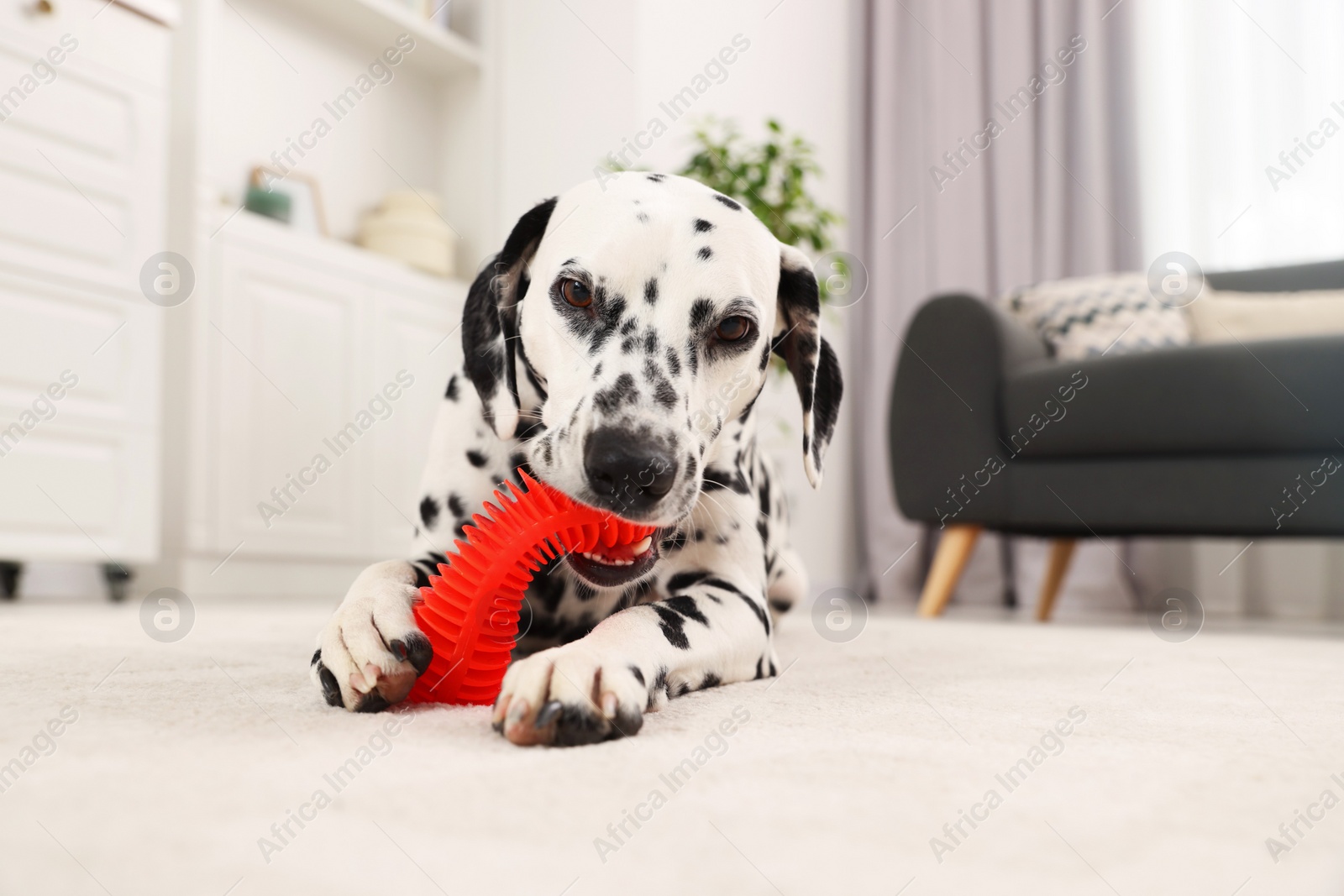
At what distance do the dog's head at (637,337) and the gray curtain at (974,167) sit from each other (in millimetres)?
3837

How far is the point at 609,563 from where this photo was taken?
1185 mm

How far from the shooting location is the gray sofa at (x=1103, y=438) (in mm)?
2766

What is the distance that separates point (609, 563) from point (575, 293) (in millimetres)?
386

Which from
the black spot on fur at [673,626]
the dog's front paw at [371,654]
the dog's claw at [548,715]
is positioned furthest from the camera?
the black spot on fur at [673,626]

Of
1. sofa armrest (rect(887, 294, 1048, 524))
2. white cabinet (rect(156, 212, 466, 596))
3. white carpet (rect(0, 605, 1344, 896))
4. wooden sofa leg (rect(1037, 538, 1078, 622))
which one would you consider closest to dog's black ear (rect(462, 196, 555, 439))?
white carpet (rect(0, 605, 1344, 896))

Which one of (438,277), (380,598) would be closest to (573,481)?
(380,598)

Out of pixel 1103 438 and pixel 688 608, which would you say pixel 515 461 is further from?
pixel 1103 438

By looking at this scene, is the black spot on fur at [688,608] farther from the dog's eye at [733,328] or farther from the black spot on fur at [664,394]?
the dog's eye at [733,328]

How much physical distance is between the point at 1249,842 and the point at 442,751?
62cm

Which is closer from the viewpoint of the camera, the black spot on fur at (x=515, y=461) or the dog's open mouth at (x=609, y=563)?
the dog's open mouth at (x=609, y=563)

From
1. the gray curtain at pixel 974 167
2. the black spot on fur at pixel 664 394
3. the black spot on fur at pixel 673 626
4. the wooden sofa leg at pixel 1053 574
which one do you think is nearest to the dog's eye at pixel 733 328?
the black spot on fur at pixel 664 394

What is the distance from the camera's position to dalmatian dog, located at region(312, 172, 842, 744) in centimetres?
103

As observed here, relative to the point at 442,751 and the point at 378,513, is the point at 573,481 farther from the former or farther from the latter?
the point at 378,513

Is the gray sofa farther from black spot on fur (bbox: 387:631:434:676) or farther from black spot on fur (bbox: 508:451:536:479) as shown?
black spot on fur (bbox: 387:631:434:676)
